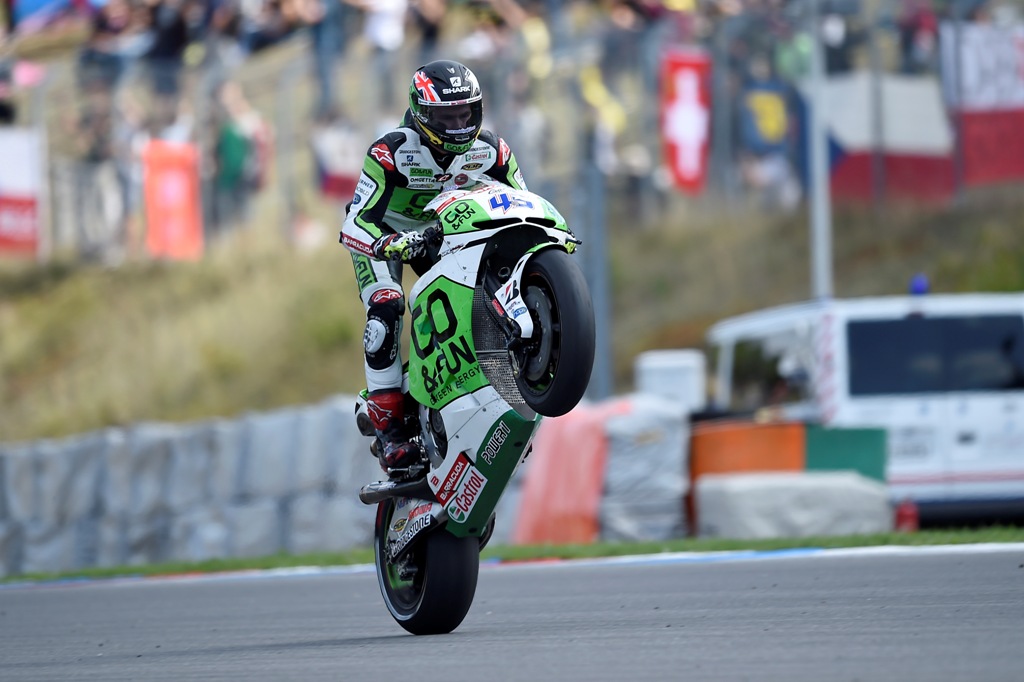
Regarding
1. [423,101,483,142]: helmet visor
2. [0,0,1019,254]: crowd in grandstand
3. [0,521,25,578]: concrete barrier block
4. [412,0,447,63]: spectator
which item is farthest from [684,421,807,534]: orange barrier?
[412,0,447,63]: spectator

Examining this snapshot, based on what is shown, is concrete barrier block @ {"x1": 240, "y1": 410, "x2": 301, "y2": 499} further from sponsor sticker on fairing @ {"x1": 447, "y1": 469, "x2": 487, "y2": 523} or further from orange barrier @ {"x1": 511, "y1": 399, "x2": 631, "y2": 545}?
sponsor sticker on fairing @ {"x1": 447, "y1": 469, "x2": 487, "y2": 523}

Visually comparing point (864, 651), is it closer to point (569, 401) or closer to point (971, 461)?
point (569, 401)

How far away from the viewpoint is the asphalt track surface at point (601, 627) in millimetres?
5430

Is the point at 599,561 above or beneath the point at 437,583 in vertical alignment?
beneath

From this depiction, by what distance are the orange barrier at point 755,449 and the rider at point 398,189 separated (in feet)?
19.6

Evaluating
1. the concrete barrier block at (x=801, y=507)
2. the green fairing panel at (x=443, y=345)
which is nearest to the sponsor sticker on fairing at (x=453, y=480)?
the green fairing panel at (x=443, y=345)

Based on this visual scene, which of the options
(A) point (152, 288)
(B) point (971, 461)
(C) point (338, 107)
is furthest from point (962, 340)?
(A) point (152, 288)

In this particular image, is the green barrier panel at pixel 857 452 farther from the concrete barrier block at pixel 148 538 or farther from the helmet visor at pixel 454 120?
the helmet visor at pixel 454 120

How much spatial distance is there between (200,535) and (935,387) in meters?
6.20

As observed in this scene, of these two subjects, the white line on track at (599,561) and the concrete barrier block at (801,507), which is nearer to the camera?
the white line on track at (599,561)

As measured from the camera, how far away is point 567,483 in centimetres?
1346

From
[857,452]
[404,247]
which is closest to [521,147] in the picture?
[857,452]

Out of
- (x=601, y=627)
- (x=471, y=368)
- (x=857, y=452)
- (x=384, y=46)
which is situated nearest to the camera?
(x=601, y=627)

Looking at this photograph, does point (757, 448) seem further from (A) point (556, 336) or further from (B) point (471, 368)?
(A) point (556, 336)
